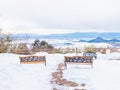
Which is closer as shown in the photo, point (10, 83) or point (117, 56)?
point (10, 83)

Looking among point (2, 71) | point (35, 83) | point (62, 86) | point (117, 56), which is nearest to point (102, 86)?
point (62, 86)

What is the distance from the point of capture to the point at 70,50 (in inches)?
1245

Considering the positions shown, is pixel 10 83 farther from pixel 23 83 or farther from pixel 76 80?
pixel 76 80

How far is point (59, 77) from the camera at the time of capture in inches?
520

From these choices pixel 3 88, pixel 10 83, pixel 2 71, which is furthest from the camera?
pixel 2 71

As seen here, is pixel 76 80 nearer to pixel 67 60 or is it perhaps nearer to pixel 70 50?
pixel 67 60

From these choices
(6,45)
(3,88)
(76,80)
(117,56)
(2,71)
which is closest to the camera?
(3,88)

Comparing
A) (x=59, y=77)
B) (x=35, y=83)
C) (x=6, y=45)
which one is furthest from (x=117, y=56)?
(x=35, y=83)

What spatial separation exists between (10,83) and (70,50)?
2062cm

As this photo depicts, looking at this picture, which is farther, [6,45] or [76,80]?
[6,45]

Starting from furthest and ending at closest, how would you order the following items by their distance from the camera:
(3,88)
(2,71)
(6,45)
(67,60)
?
(6,45) < (67,60) < (2,71) < (3,88)

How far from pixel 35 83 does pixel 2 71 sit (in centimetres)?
242

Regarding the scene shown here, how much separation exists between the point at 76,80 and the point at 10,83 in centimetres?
258

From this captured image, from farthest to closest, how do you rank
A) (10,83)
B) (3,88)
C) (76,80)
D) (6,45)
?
A: 1. (6,45)
2. (76,80)
3. (10,83)
4. (3,88)
